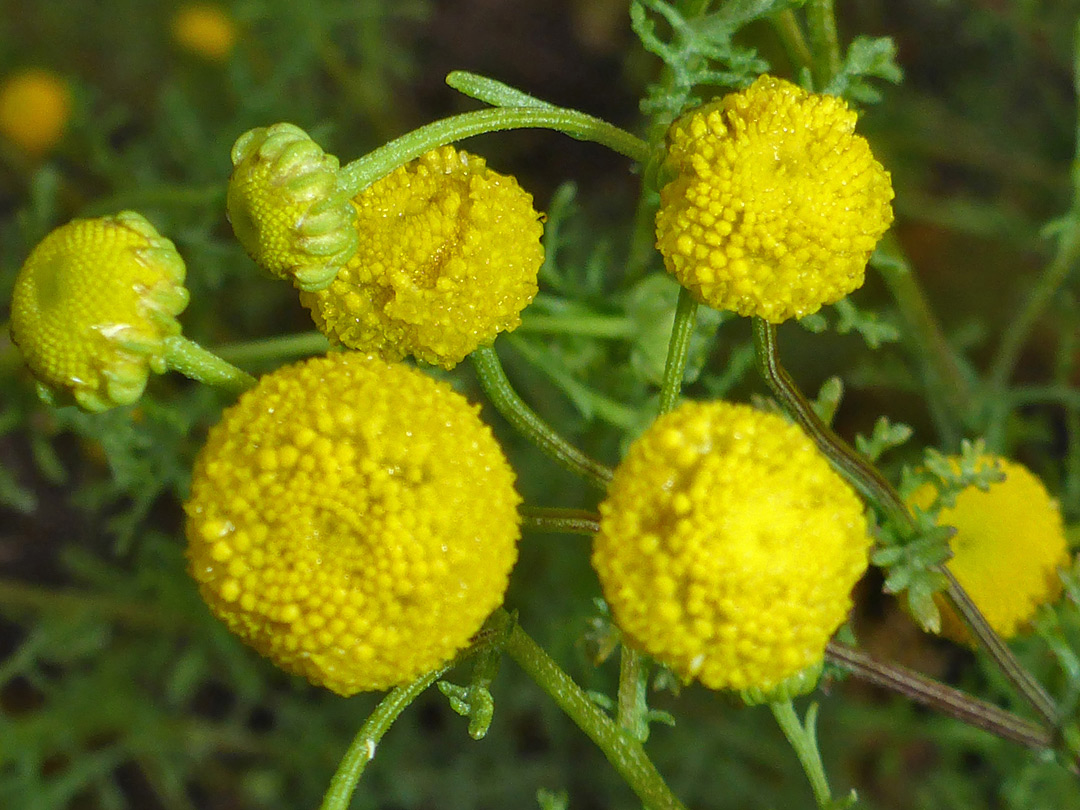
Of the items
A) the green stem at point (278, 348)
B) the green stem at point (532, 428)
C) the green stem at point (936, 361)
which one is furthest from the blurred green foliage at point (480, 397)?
the green stem at point (532, 428)

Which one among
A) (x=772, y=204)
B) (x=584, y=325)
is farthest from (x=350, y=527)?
(x=584, y=325)

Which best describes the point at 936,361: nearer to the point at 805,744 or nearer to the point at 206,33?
the point at 805,744

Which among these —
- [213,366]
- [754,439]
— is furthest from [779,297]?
[213,366]

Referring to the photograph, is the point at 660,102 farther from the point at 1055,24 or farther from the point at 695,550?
the point at 1055,24

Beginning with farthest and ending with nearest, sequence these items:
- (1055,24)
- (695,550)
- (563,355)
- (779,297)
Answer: (1055,24)
(563,355)
(779,297)
(695,550)

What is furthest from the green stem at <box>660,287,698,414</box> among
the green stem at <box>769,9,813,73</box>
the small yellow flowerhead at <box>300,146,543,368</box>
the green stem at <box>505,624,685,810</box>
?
the green stem at <box>769,9,813,73</box>

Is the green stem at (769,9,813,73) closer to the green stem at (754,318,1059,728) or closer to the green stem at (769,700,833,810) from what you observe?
the green stem at (754,318,1059,728)
